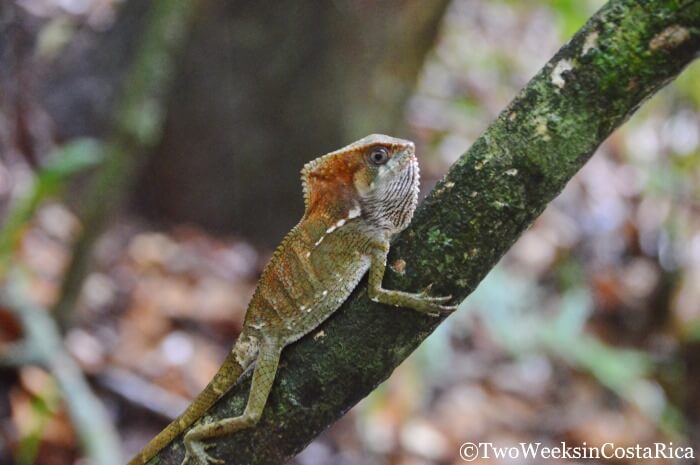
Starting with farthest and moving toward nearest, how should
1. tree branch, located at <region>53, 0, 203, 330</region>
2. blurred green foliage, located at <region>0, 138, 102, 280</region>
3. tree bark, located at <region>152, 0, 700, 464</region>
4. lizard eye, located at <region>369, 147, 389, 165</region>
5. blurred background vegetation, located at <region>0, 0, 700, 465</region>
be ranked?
blurred background vegetation, located at <region>0, 0, 700, 465</region> < blurred green foliage, located at <region>0, 138, 102, 280</region> < tree branch, located at <region>53, 0, 203, 330</region> < lizard eye, located at <region>369, 147, 389, 165</region> < tree bark, located at <region>152, 0, 700, 464</region>

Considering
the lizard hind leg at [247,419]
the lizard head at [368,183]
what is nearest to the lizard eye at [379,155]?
the lizard head at [368,183]

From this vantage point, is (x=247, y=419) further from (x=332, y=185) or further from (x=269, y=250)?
(x=269, y=250)

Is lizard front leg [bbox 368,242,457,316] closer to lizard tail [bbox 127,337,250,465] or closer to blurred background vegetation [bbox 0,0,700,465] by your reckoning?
lizard tail [bbox 127,337,250,465]

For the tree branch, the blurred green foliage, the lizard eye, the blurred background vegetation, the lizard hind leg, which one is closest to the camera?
the lizard hind leg

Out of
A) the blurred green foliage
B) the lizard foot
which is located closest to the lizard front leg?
the lizard foot

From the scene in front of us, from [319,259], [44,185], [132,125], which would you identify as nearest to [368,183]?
[319,259]

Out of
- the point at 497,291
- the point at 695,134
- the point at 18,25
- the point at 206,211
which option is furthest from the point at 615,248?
the point at 18,25
